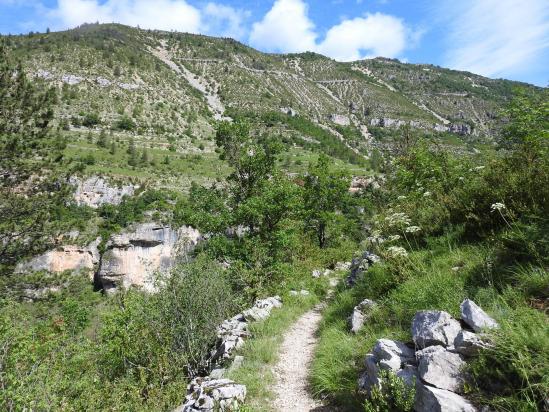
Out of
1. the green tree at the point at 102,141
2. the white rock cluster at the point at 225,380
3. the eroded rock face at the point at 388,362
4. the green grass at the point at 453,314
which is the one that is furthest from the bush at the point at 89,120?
the eroded rock face at the point at 388,362

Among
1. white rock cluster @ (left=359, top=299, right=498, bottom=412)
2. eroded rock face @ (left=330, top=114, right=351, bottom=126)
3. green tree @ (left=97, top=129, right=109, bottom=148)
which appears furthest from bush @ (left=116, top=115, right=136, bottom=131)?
eroded rock face @ (left=330, top=114, right=351, bottom=126)

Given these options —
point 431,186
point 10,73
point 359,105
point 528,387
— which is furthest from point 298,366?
point 359,105

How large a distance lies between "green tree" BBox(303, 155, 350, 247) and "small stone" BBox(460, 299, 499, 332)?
21166 mm

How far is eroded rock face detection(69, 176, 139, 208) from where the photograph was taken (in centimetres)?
5258

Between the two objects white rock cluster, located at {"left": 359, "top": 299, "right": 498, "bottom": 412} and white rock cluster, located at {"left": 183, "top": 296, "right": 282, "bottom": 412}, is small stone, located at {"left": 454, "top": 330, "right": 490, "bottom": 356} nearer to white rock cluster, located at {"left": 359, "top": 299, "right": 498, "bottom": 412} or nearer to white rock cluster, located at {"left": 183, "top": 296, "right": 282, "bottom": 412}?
white rock cluster, located at {"left": 359, "top": 299, "right": 498, "bottom": 412}

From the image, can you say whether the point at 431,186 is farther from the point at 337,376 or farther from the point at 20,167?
the point at 20,167

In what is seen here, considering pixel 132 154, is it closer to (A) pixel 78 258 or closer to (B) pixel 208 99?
(A) pixel 78 258

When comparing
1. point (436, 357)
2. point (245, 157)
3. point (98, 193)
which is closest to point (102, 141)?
point (98, 193)

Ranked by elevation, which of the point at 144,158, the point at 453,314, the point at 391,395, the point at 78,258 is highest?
the point at 144,158

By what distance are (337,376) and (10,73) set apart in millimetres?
18322

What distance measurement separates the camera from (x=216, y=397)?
516cm

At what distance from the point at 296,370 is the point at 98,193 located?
Answer: 178 feet

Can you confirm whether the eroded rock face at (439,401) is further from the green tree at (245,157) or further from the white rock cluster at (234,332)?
the green tree at (245,157)

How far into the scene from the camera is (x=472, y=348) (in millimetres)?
3539
